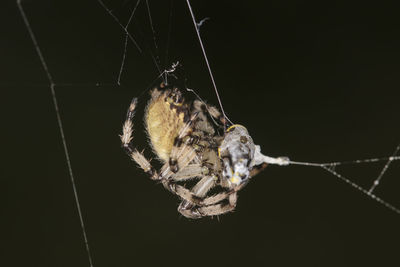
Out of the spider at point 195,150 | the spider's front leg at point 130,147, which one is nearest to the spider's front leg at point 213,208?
the spider at point 195,150

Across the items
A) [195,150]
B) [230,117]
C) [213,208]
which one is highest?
[230,117]

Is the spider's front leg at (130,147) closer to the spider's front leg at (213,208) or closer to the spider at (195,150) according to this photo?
the spider at (195,150)

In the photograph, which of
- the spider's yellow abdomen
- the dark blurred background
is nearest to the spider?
the spider's yellow abdomen

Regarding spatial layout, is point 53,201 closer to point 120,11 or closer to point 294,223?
point 120,11

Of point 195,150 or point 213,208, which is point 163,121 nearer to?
point 195,150

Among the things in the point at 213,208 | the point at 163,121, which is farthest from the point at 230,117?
the point at 163,121

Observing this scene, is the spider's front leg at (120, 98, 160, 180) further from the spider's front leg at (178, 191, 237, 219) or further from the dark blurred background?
the dark blurred background
